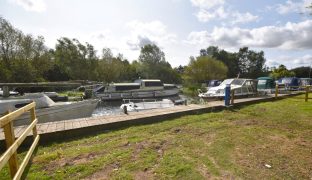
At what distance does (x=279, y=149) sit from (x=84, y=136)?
5.22 m

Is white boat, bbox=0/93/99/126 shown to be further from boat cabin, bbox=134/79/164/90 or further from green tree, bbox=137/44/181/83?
green tree, bbox=137/44/181/83

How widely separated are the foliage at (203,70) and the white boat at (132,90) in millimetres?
17370

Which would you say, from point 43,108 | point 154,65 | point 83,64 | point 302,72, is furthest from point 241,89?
point 302,72

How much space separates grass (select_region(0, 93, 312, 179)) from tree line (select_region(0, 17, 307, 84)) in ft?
67.2

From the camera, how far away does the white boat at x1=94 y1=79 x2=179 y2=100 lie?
3106 centimetres

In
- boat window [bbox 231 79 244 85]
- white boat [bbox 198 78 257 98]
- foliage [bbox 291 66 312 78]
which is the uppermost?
foliage [bbox 291 66 312 78]

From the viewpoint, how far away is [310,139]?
5.86 meters

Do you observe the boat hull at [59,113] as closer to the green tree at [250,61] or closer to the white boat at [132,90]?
the white boat at [132,90]

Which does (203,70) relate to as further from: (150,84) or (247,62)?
(247,62)

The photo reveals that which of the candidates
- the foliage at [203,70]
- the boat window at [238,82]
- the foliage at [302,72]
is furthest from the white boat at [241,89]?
the foliage at [302,72]

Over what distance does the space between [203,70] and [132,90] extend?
2425 centimetres

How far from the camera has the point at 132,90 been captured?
32344 millimetres

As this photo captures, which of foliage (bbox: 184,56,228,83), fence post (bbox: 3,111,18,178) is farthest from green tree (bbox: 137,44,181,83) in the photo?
fence post (bbox: 3,111,18,178)

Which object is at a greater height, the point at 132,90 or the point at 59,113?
the point at 132,90
